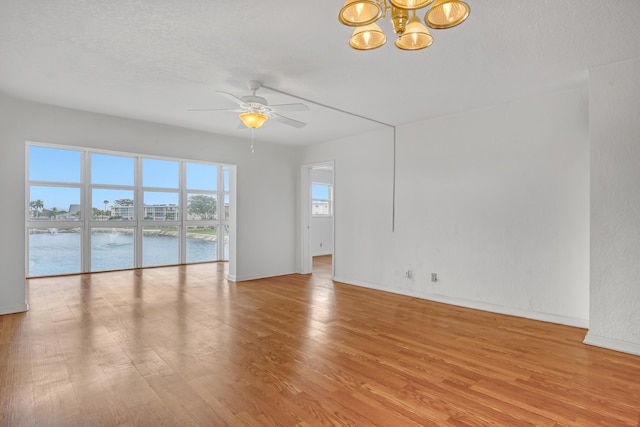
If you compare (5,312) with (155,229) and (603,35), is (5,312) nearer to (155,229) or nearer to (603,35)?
(155,229)

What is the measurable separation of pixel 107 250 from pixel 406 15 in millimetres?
7607

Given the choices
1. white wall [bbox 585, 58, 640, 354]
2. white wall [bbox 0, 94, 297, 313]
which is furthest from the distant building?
white wall [bbox 585, 58, 640, 354]

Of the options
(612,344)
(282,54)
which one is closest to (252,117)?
(282,54)

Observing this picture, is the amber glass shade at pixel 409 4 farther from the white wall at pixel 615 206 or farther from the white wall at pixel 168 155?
the white wall at pixel 168 155

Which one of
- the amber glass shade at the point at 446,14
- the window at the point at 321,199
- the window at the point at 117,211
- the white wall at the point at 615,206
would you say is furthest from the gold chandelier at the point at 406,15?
the window at the point at 321,199

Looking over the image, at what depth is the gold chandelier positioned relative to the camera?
174 centimetres

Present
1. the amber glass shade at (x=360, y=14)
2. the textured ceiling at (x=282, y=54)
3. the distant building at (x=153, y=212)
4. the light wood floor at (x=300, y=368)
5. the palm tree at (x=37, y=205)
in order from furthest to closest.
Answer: the distant building at (x=153, y=212) → the palm tree at (x=37, y=205) → the textured ceiling at (x=282, y=54) → the light wood floor at (x=300, y=368) → the amber glass shade at (x=360, y=14)

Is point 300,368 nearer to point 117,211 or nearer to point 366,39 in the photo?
point 366,39

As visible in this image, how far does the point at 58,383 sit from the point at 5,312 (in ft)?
8.08

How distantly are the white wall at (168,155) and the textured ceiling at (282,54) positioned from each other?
1.15 ft

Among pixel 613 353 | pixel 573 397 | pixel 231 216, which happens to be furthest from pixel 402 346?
pixel 231 216

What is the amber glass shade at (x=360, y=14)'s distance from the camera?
1.83m

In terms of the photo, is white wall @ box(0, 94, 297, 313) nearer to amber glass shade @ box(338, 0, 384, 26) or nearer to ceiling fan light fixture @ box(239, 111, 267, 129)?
ceiling fan light fixture @ box(239, 111, 267, 129)

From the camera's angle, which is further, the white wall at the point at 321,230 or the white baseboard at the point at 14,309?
the white wall at the point at 321,230
